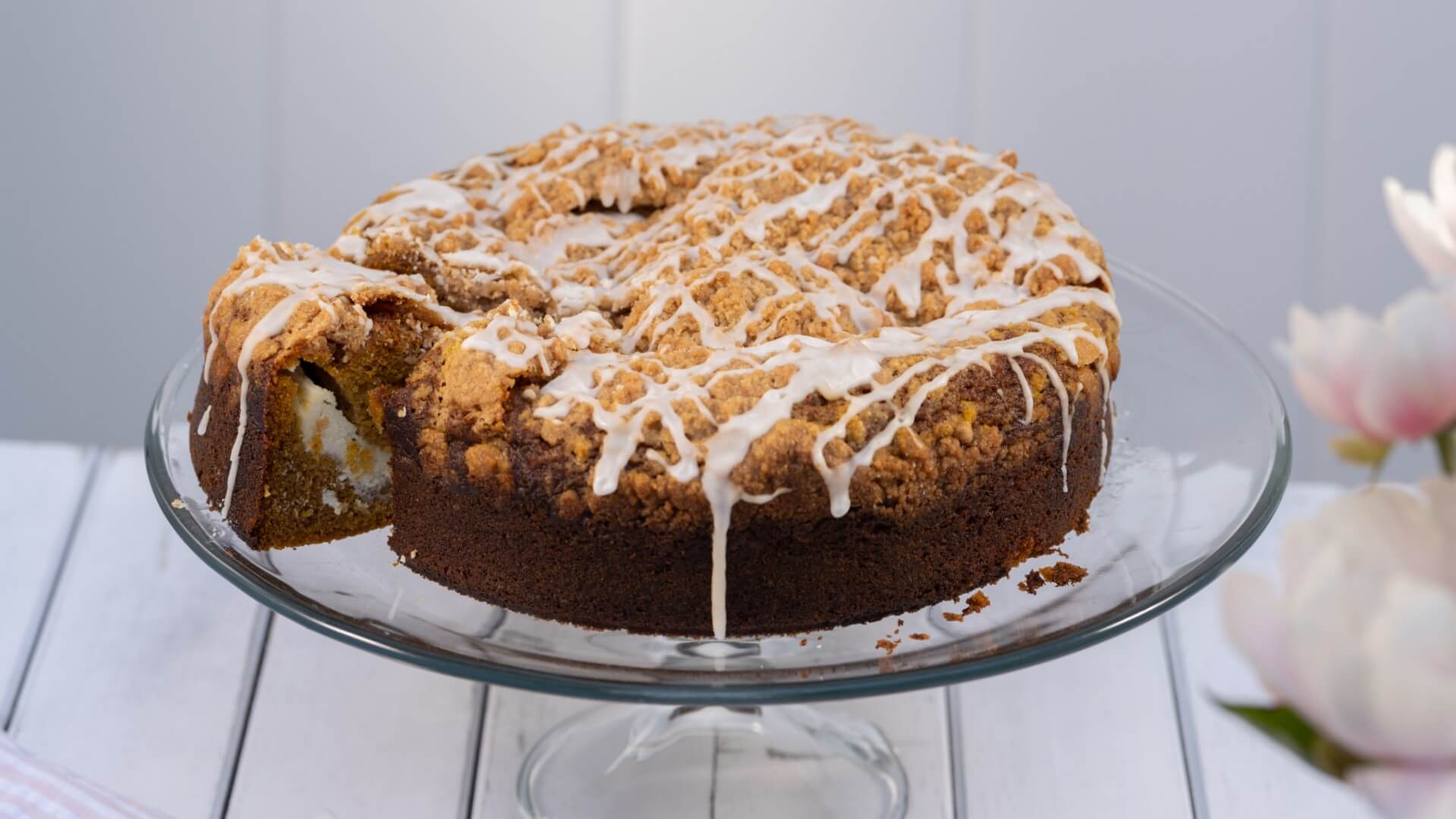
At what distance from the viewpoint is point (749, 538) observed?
4.48ft

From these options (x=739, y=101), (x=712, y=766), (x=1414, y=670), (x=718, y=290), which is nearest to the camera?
(x=1414, y=670)

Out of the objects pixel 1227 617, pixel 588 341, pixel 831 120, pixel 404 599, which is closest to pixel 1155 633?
pixel 831 120

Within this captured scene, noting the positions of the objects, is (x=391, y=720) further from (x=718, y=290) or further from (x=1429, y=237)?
(x=1429, y=237)

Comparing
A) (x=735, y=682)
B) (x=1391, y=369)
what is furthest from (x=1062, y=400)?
(x=1391, y=369)

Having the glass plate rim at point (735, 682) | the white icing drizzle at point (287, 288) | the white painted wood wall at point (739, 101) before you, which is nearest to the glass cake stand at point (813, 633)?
the glass plate rim at point (735, 682)

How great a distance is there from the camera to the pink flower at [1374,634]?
1.93 ft

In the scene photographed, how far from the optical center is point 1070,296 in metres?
1.61

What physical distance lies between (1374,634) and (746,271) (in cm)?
109

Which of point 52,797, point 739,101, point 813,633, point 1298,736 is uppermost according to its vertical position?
point 1298,736

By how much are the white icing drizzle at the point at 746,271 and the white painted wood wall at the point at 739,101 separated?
1.03 metres

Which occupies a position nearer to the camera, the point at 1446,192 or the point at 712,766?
the point at 1446,192

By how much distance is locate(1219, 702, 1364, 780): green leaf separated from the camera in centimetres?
65

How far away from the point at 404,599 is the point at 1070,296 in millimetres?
711

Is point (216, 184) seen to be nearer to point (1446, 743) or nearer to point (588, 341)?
point (588, 341)
